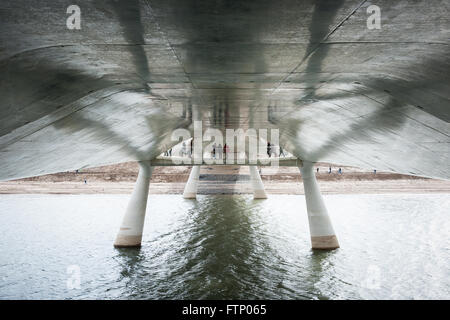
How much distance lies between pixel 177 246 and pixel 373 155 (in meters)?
15.1

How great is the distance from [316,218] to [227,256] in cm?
810

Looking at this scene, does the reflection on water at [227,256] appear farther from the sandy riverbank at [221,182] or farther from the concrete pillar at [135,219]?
the sandy riverbank at [221,182]

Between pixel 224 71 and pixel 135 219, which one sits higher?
pixel 224 71

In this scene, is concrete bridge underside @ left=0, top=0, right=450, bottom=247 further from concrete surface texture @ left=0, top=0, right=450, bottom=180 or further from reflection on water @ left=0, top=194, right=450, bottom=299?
reflection on water @ left=0, top=194, right=450, bottom=299

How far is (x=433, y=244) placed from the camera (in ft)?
79.5

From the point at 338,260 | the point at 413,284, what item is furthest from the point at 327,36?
the point at 338,260

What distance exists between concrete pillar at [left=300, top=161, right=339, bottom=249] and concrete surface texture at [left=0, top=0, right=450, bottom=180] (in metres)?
11.2

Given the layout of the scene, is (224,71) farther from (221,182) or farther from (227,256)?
(221,182)

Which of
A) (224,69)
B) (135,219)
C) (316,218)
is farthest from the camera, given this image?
(135,219)

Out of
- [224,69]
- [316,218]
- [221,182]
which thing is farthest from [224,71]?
[221,182]

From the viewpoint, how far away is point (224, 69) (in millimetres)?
7969

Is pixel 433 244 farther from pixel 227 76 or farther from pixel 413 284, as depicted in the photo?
pixel 227 76

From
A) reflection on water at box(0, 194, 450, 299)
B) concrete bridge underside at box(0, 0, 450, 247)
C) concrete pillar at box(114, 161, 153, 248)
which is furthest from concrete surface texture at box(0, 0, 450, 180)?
concrete pillar at box(114, 161, 153, 248)

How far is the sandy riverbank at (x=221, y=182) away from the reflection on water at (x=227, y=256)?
65.9ft
